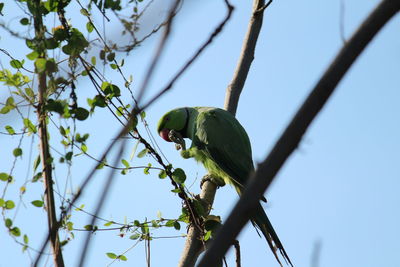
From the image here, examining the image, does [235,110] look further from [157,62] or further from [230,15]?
[157,62]

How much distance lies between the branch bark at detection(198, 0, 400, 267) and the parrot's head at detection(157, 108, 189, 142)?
148 inches

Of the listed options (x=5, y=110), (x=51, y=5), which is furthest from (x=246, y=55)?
(x=5, y=110)

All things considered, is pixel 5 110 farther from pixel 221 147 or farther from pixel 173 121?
pixel 173 121

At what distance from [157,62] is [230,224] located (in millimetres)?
298

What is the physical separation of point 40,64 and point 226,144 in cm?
Answer: 249

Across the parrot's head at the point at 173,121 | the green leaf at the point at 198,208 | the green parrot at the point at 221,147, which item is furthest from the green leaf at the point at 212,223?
the parrot's head at the point at 173,121

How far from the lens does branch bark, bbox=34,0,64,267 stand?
1396 millimetres

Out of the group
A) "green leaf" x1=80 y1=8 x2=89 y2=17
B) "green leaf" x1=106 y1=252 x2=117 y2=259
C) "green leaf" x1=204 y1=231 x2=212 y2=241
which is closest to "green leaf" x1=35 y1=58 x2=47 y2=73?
"green leaf" x1=80 y1=8 x2=89 y2=17

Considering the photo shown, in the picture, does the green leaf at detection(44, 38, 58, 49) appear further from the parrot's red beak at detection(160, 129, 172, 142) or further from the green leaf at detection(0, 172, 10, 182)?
the parrot's red beak at detection(160, 129, 172, 142)

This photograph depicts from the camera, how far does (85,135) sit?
6.28 ft

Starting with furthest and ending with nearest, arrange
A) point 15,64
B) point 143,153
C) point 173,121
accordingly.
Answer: point 173,121, point 143,153, point 15,64

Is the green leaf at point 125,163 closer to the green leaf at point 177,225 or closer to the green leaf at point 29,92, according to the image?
the green leaf at point 177,225

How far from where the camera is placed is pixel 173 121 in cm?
481

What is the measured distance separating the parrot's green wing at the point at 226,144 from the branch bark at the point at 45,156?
2170 mm
